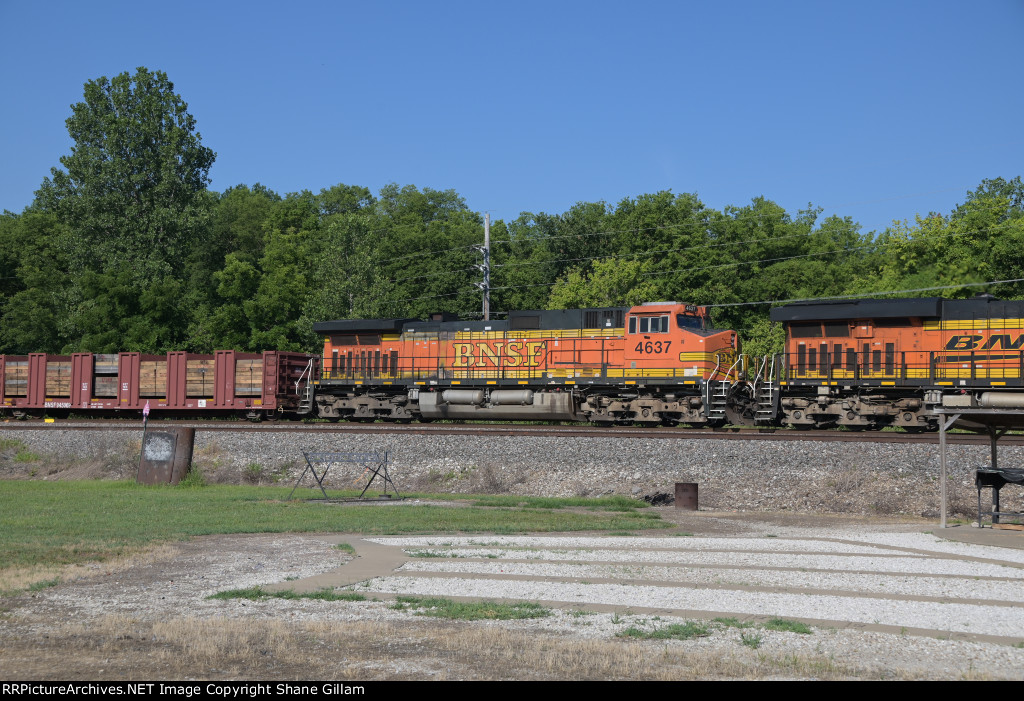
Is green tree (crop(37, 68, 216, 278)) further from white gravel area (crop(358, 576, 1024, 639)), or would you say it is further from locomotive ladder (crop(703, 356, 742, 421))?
white gravel area (crop(358, 576, 1024, 639))

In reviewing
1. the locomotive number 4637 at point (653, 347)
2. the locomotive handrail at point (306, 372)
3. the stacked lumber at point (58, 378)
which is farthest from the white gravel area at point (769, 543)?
the stacked lumber at point (58, 378)

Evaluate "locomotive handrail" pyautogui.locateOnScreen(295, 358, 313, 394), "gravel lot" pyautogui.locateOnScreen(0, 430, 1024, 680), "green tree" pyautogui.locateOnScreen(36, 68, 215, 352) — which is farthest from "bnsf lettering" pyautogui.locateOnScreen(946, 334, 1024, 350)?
"green tree" pyautogui.locateOnScreen(36, 68, 215, 352)

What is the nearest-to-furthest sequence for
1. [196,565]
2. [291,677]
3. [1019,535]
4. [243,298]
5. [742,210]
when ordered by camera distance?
[291,677] < [196,565] < [1019,535] < [243,298] < [742,210]

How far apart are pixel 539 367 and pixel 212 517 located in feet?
52.3

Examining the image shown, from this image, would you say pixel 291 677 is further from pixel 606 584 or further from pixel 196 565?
pixel 196 565

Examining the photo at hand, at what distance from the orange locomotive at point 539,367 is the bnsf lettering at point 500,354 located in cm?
4

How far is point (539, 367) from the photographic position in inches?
1210

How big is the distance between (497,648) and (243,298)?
6163 cm

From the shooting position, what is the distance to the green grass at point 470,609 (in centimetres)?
857

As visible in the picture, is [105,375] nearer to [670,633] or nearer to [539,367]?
[539,367]

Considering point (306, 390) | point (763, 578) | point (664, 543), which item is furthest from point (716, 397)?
point (763, 578)

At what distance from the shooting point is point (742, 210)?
7056 centimetres

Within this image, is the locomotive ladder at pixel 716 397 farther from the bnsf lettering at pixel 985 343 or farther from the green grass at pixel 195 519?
the green grass at pixel 195 519
